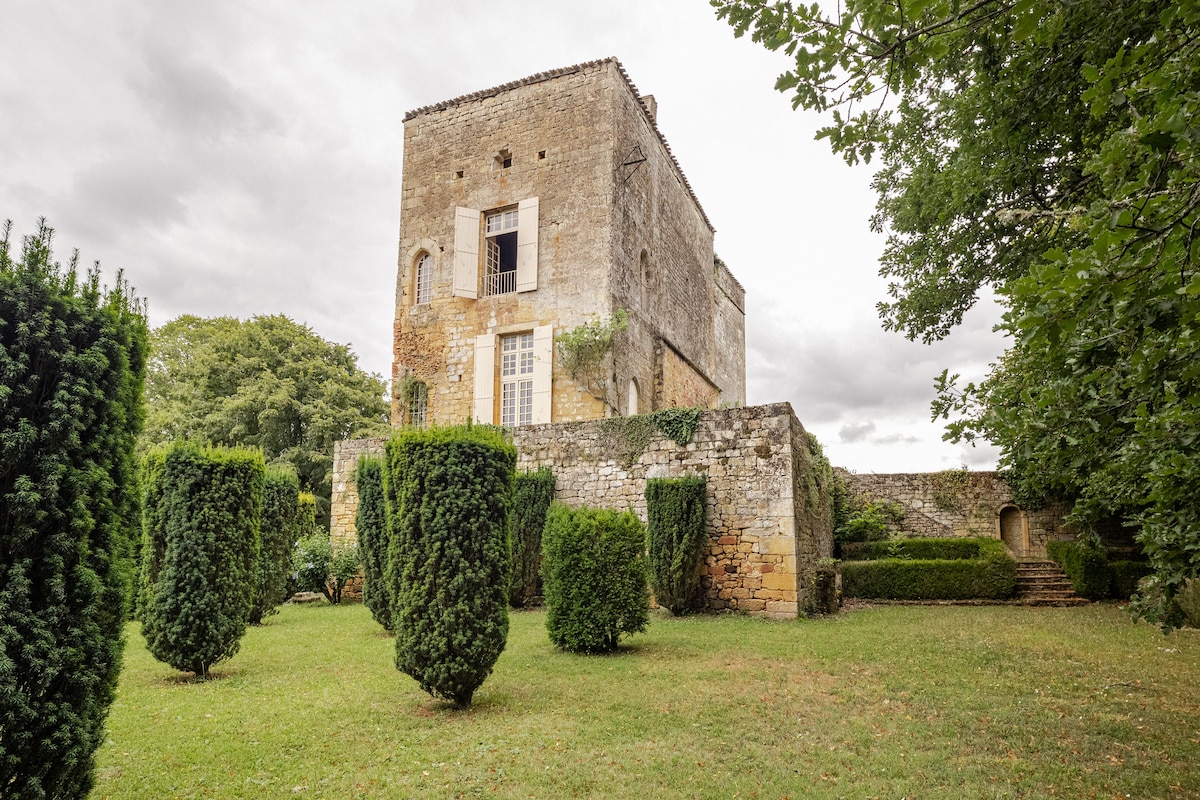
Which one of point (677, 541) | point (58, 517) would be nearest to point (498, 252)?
point (677, 541)

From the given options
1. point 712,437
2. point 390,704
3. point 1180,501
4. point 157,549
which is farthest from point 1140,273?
point 712,437

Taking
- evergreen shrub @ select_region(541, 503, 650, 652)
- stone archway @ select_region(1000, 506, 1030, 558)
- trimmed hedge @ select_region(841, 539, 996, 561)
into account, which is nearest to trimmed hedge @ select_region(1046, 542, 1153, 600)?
trimmed hedge @ select_region(841, 539, 996, 561)

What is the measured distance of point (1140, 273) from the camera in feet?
7.71

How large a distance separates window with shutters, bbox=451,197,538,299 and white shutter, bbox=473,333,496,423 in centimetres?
131

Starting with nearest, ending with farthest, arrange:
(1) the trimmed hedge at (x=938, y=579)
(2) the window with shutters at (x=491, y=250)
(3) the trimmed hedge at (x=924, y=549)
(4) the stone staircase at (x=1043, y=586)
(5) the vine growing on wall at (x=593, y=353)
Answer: (4) the stone staircase at (x=1043, y=586) < (1) the trimmed hedge at (x=938, y=579) < (3) the trimmed hedge at (x=924, y=549) < (5) the vine growing on wall at (x=593, y=353) < (2) the window with shutters at (x=491, y=250)

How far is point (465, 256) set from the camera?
718 inches

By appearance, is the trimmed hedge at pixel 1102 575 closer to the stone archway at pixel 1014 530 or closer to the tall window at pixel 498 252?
the stone archway at pixel 1014 530

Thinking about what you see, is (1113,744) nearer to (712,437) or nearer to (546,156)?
(712,437)

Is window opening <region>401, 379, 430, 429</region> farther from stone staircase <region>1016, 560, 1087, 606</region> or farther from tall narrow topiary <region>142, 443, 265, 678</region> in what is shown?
stone staircase <region>1016, 560, 1087, 606</region>

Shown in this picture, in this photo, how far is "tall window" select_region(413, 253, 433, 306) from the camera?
62.2 ft

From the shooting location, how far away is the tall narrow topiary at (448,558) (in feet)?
A: 18.5

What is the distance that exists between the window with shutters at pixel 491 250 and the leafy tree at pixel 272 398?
8104 mm

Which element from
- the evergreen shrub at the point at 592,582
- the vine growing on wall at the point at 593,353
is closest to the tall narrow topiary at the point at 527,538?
the vine growing on wall at the point at 593,353

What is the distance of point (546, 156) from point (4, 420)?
1655cm
